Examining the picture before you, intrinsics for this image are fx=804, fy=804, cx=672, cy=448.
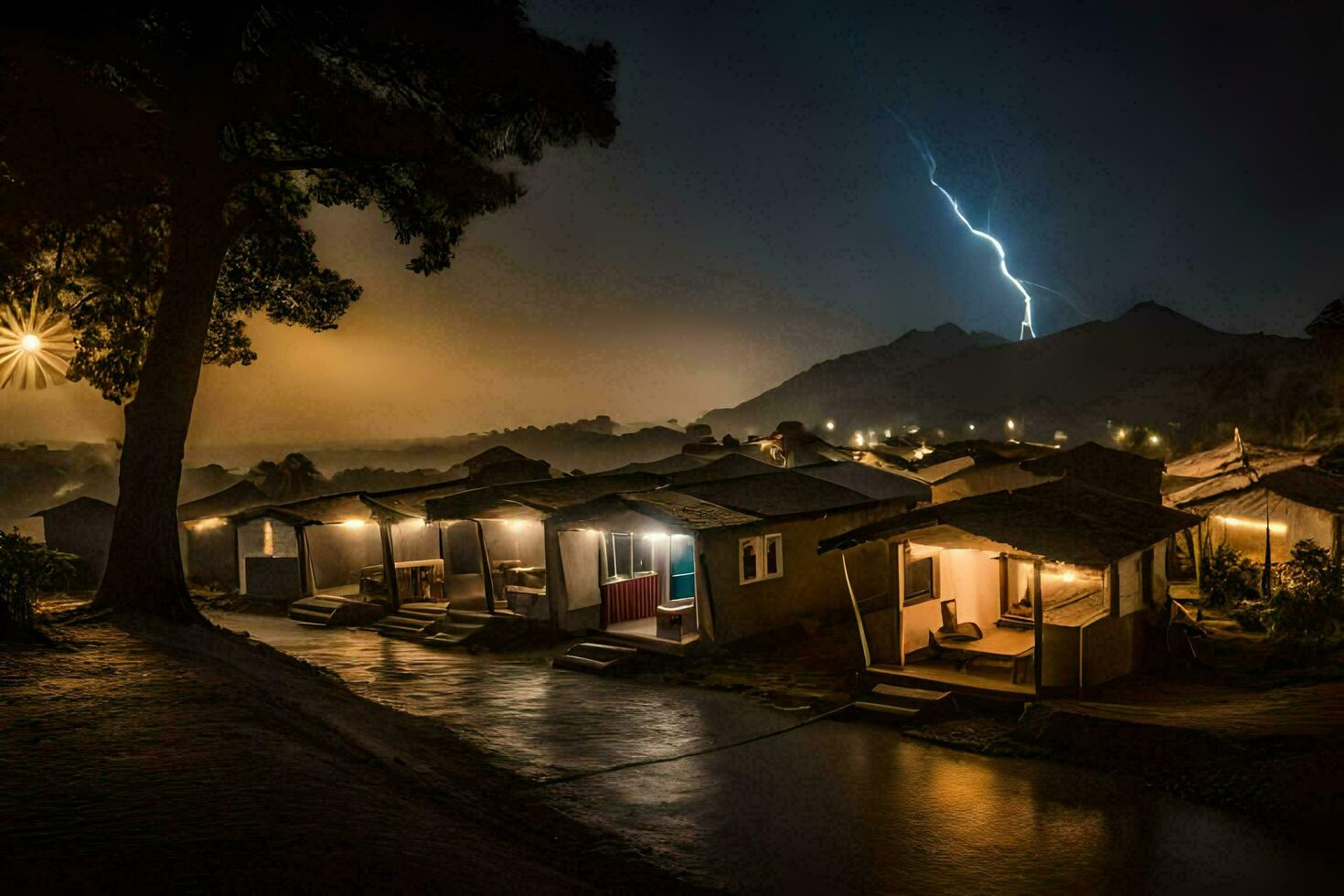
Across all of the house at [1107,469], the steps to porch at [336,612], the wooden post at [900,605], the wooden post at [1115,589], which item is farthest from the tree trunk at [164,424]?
the house at [1107,469]

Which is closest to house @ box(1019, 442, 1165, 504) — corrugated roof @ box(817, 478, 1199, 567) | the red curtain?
corrugated roof @ box(817, 478, 1199, 567)

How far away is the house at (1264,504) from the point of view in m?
19.3

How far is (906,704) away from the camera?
41.7 ft

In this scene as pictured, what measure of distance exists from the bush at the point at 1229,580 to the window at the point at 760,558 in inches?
445

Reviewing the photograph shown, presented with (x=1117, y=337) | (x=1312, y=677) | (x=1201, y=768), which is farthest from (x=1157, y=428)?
(x=1201, y=768)

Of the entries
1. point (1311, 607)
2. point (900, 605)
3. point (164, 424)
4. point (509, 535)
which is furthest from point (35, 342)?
point (1311, 607)

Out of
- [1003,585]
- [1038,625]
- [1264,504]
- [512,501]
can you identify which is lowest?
[1003,585]

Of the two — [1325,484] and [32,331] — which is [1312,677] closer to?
[1325,484]

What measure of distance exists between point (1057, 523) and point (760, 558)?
7.22 metres

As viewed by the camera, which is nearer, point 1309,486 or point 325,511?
point 1309,486

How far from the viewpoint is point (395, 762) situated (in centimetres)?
898

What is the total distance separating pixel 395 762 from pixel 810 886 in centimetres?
468

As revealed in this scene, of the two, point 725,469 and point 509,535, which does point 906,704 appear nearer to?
point 725,469

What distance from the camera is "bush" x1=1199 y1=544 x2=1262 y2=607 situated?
20.4 meters
